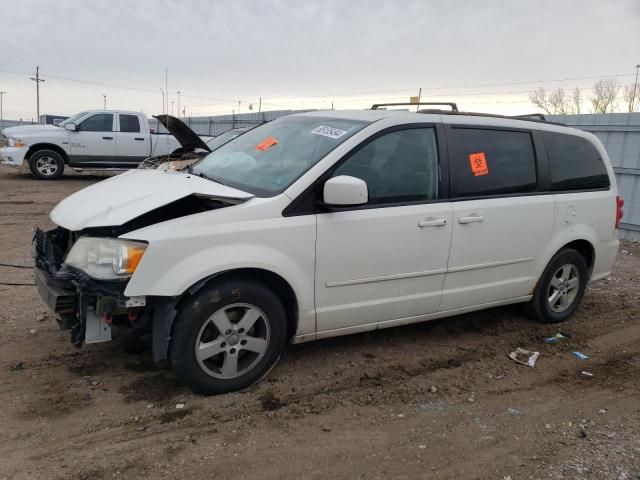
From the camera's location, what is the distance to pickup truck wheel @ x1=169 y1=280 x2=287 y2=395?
126 inches

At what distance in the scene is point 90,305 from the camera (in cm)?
320

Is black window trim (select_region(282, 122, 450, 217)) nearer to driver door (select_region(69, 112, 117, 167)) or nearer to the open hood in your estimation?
the open hood

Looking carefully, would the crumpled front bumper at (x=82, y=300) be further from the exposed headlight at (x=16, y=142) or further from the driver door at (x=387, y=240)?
the exposed headlight at (x=16, y=142)

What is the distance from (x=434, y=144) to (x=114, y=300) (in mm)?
2485

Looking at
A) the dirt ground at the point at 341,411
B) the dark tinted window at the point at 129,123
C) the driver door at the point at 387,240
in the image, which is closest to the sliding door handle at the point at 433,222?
the driver door at the point at 387,240

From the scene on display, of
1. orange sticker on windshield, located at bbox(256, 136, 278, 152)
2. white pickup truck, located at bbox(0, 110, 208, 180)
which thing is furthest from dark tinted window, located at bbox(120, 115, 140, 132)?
orange sticker on windshield, located at bbox(256, 136, 278, 152)

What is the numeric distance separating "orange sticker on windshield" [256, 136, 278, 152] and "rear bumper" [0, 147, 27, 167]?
11.4 m

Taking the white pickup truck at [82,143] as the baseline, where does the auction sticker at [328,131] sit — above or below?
below

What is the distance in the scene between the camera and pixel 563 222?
188 inches

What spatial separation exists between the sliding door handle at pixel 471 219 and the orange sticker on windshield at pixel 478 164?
0.34 metres

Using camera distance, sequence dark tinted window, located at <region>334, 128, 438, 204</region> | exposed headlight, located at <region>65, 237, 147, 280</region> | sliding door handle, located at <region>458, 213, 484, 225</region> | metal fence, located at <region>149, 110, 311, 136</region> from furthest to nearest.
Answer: metal fence, located at <region>149, 110, 311, 136</region>
sliding door handle, located at <region>458, 213, 484, 225</region>
dark tinted window, located at <region>334, 128, 438, 204</region>
exposed headlight, located at <region>65, 237, 147, 280</region>

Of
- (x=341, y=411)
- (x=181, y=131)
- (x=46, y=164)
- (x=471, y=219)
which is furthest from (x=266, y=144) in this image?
(x=46, y=164)

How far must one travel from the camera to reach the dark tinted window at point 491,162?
4.16 m

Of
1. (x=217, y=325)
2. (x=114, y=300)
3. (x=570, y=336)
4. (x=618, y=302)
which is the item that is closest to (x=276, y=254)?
(x=217, y=325)
